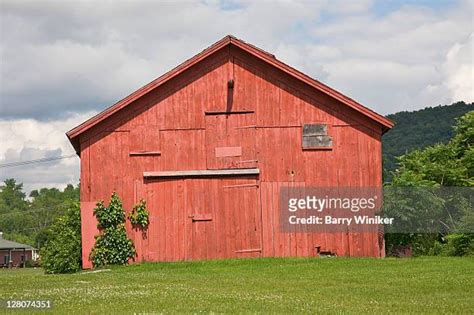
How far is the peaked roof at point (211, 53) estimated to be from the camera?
27906 mm

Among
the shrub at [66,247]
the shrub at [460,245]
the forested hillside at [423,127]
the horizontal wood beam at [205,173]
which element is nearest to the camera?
the shrub at [460,245]

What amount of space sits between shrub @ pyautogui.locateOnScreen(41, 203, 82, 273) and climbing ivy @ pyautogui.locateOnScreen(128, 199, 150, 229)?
275 centimetres

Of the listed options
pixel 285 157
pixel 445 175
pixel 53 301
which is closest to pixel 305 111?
pixel 285 157

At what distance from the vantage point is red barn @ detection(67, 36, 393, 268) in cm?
2802

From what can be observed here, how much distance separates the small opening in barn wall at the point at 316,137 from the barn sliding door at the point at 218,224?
2.51m

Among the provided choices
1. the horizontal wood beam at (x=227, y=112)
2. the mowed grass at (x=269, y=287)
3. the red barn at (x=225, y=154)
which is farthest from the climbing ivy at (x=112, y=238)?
the horizontal wood beam at (x=227, y=112)

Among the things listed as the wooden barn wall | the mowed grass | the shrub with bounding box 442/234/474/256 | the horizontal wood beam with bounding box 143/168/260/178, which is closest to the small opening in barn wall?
the wooden barn wall

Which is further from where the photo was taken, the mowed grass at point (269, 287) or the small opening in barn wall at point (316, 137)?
the small opening in barn wall at point (316, 137)

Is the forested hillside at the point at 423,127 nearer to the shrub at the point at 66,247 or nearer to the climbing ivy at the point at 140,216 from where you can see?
the shrub at the point at 66,247

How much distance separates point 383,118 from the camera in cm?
2789

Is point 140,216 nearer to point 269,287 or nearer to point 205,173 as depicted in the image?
point 205,173

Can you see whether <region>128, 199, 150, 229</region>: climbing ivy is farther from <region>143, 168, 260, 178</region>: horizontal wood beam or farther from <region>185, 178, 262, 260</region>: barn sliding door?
<region>185, 178, 262, 260</region>: barn sliding door

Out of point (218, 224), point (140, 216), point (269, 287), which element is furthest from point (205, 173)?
point (269, 287)

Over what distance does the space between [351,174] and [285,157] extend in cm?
231
